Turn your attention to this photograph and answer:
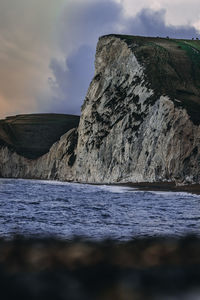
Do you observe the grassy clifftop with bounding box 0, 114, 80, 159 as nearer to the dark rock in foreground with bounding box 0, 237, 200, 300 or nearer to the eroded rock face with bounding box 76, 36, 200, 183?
the eroded rock face with bounding box 76, 36, 200, 183

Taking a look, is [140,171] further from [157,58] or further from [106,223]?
[106,223]

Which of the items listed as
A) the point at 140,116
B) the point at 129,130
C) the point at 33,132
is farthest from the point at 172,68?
the point at 33,132

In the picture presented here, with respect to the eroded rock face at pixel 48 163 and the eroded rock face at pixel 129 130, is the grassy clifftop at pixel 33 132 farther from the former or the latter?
the eroded rock face at pixel 129 130

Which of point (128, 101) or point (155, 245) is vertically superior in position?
point (128, 101)

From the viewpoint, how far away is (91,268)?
1653 millimetres

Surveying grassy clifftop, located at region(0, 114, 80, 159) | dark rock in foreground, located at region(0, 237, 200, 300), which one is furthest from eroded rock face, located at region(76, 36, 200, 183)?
grassy clifftop, located at region(0, 114, 80, 159)

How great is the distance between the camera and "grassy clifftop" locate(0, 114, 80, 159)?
168 metres

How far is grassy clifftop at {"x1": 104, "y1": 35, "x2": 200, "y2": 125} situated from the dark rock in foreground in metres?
67.1

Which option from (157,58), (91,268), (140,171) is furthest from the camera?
(157,58)

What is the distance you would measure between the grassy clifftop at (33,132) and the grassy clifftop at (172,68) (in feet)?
250

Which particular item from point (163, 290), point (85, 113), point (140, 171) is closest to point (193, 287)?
point (163, 290)

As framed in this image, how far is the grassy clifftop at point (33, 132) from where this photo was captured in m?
168

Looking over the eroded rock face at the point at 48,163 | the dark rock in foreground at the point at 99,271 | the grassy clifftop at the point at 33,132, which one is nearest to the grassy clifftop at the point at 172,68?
the eroded rock face at the point at 48,163

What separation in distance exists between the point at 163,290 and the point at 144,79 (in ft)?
282
